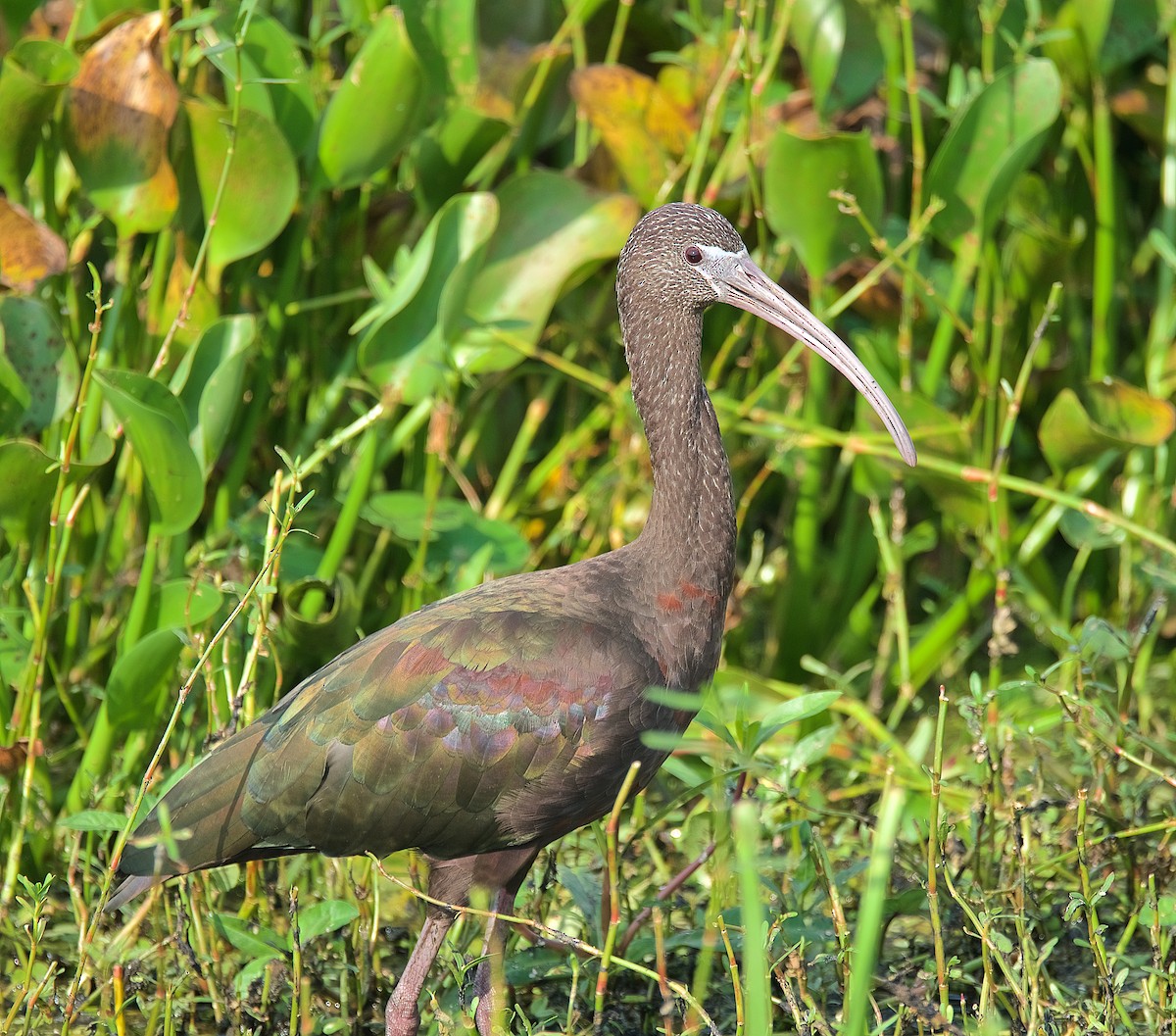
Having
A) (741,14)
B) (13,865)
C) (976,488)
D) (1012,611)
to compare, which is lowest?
(1012,611)

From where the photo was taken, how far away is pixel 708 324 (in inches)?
171

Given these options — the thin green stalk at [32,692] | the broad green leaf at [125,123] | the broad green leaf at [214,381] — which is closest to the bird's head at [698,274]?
the broad green leaf at [214,381]

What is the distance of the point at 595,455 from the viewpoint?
4.39 meters

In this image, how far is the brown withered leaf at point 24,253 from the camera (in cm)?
333

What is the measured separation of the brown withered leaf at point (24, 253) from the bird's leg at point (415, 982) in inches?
66.3

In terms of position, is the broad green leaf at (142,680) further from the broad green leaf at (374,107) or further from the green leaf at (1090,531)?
the green leaf at (1090,531)

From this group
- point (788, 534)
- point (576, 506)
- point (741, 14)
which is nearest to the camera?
point (741, 14)

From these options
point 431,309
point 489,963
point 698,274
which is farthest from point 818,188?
point 489,963

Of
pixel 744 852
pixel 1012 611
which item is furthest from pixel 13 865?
pixel 1012 611

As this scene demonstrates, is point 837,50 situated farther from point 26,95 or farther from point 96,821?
point 96,821

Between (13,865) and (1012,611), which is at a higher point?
(13,865)

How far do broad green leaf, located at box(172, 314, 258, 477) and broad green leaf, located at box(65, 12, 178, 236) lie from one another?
423mm

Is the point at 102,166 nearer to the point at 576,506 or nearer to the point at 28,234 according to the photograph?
the point at 28,234

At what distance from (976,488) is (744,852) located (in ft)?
8.35
